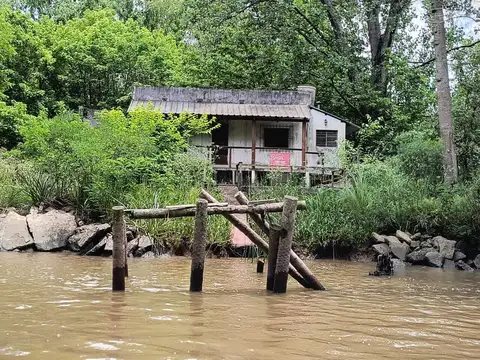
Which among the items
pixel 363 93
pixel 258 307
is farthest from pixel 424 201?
pixel 363 93

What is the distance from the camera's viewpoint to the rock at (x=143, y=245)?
13539 mm

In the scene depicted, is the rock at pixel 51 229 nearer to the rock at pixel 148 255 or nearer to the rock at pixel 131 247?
the rock at pixel 131 247

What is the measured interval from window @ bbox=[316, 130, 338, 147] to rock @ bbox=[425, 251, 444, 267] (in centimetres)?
1241

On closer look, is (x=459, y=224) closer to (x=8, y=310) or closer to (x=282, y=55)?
(x=8, y=310)

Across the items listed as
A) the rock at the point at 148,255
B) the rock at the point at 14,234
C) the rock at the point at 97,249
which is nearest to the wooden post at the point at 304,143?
the rock at the point at 148,255

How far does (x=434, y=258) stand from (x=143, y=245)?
23.2 feet

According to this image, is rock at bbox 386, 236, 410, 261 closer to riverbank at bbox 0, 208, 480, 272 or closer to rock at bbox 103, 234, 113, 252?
riverbank at bbox 0, 208, 480, 272

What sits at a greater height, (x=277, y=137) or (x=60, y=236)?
(x=277, y=137)

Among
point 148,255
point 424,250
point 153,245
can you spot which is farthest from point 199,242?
point 424,250

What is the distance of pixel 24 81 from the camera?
28.9 meters

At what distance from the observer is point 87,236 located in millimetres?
13805

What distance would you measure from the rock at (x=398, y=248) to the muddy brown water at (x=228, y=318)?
3.56 metres

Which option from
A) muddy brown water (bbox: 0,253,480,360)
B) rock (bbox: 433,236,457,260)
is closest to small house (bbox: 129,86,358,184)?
rock (bbox: 433,236,457,260)

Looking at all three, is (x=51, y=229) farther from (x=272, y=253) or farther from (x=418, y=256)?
(x=418, y=256)
